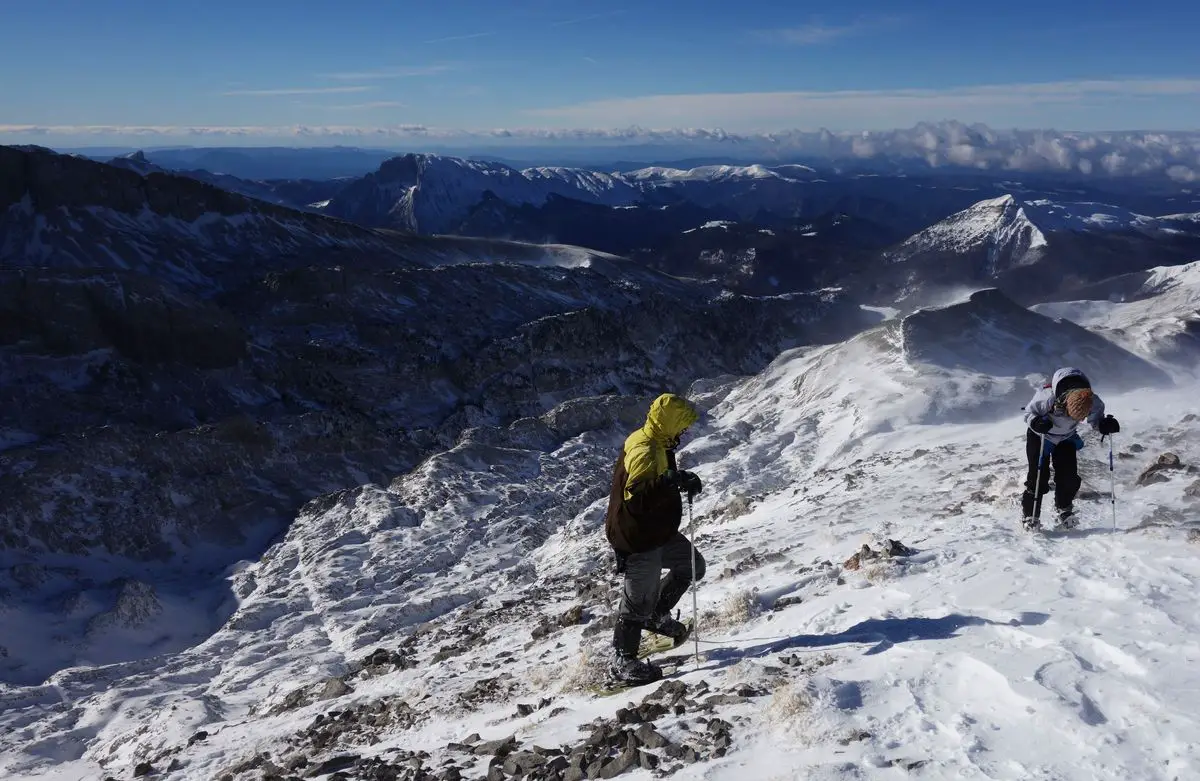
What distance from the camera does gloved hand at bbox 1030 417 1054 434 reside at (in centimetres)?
1059

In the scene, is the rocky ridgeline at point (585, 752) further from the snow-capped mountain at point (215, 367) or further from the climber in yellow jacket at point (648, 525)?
the snow-capped mountain at point (215, 367)

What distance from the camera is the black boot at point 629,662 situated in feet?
27.1

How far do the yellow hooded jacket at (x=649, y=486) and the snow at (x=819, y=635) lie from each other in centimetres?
151

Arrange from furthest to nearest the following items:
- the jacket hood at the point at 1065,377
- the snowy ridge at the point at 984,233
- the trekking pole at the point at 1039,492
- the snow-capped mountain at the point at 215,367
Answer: the snowy ridge at the point at 984,233 < the snow-capped mountain at the point at 215,367 < the trekking pole at the point at 1039,492 < the jacket hood at the point at 1065,377

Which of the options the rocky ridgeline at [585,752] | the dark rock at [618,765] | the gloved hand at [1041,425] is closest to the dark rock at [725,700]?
the rocky ridgeline at [585,752]

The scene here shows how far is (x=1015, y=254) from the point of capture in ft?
560

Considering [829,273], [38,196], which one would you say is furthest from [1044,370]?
[829,273]

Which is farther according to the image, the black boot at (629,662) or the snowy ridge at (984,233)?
the snowy ridge at (984,233)

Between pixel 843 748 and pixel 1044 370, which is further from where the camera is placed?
pixel 1044 370

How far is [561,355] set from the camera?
2761 inches

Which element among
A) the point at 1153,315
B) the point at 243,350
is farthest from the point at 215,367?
the point at 1153,315

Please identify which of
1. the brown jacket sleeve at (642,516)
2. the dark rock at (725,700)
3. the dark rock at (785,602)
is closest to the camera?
the dark rock at (725,700)

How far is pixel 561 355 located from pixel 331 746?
61.3 metres

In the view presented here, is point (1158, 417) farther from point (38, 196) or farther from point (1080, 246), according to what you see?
point (1080, 246)
